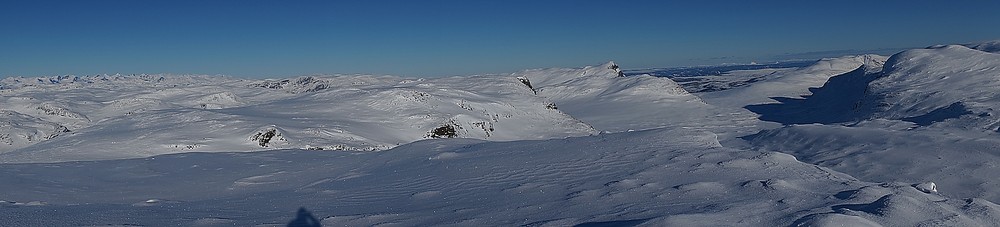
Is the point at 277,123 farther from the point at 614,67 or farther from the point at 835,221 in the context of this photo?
the point at 614,67

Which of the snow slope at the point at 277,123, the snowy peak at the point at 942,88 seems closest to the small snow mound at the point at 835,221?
the snow slope at the point at 277,123

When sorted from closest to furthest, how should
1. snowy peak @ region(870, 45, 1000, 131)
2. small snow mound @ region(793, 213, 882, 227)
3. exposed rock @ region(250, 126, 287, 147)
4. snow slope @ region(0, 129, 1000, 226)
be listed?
1. small snow mound @ region(793, 213, 882, 227)
2. snow slope @ region(0, 129, 1000, 226)
3. exposed rock @ region(250, 126, 287, 147)
4. snowy peak @ region(870, 45, 1000, 131)

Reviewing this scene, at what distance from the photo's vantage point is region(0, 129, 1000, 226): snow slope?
582 centimetres

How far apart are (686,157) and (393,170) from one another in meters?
5.21

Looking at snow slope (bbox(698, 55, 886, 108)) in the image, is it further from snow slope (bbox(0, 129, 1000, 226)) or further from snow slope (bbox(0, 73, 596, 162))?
snow slope (bbox(0, 129, 1000, 226))

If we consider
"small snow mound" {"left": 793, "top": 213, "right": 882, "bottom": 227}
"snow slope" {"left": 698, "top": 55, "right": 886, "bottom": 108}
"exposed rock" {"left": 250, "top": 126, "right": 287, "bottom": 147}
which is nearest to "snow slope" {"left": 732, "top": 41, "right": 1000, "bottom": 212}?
"snow slope" {"left": 698, "top": 55, "right": 886, "bottom": 108}

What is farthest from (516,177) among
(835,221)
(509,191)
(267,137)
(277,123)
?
(277,123)

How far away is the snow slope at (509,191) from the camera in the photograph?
19.1 feet

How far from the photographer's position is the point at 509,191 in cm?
820

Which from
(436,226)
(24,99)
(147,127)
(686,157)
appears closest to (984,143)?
(686,157)

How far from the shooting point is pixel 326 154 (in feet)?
50.2

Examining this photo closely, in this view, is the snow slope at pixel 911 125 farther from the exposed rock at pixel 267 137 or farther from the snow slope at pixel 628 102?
the exposed rock at pixel 267 137

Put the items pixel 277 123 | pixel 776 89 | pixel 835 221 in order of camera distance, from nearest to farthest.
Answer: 1. pixel 835 221
2. pixel 277 123
3. pixel 776 89

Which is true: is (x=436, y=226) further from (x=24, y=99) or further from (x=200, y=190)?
(x=24, y=99)
